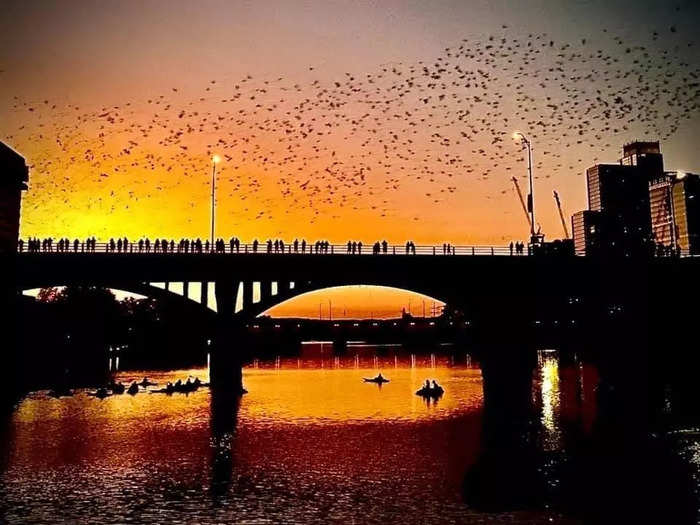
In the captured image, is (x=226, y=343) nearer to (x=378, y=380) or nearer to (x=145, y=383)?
(x=145, y=383)

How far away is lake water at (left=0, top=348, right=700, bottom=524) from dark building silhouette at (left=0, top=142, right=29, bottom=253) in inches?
1825

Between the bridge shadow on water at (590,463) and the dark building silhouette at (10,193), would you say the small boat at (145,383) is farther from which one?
the dark building silhouette at (10,193)

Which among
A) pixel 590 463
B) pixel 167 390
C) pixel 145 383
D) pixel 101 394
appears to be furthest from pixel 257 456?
pixel 145 383

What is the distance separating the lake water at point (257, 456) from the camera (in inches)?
941

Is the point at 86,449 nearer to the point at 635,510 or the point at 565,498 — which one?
the point at 565,498

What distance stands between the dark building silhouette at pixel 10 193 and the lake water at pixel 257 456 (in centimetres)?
4634

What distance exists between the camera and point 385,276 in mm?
63719

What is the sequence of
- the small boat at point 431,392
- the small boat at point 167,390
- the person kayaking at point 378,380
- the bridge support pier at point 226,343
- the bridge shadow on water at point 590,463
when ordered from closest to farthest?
the bridge shadow on water at point 590,463, the small boat at point 431,392, the bridge support pier at point 226,343, the small boat at point 167,390, the person kayaking at point 378,380

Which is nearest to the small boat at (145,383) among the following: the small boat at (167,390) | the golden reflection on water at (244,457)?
the small boat at (167,390)

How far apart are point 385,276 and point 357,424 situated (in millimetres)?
21604

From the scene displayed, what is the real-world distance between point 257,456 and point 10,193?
84090 mm

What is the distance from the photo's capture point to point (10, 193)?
330ft

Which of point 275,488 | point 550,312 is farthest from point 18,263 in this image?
point 550,312

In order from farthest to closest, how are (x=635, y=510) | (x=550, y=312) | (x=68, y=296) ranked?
1. (x=550, y=312)
2. (x=68, y=296)
3. (x=635, y=510)
